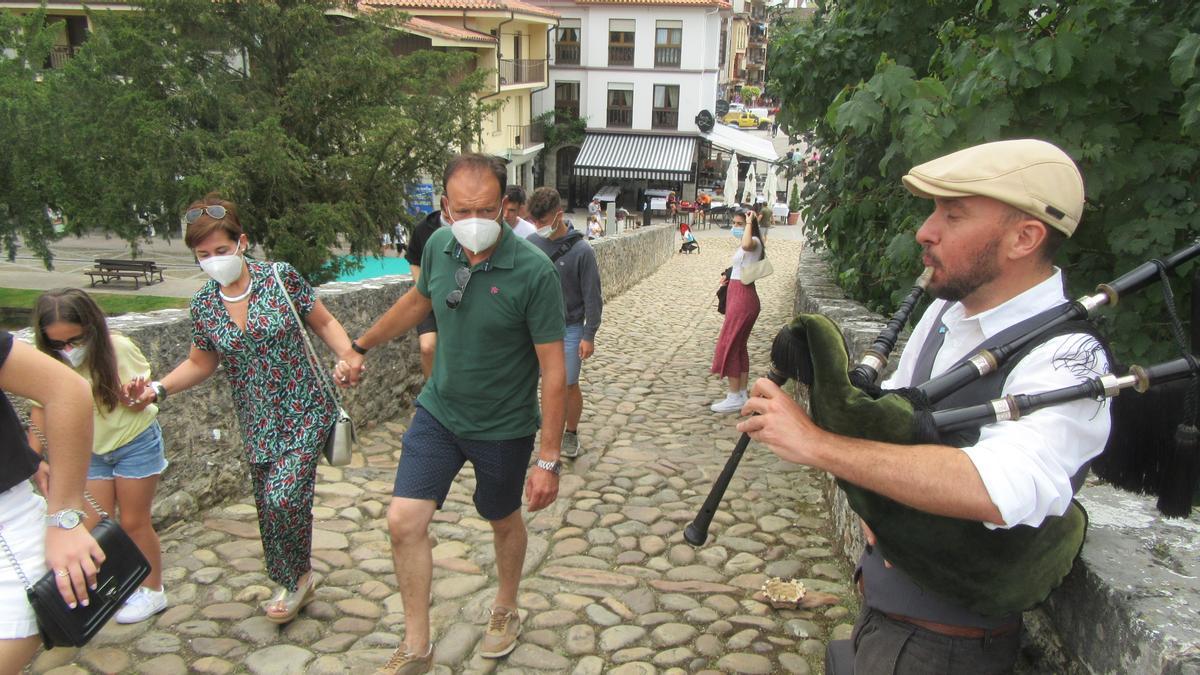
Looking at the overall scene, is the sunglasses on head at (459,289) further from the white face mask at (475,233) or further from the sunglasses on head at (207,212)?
the sunglasses on head at (207,212)

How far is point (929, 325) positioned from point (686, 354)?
802cm

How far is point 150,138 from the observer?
16031 millimetres

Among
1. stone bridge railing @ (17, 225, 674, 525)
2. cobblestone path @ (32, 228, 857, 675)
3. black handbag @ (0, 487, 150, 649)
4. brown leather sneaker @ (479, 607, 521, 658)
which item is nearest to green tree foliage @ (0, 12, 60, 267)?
stone bridge railing @ (17, 225, 674, 525)

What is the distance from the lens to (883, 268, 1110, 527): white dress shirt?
1576mm

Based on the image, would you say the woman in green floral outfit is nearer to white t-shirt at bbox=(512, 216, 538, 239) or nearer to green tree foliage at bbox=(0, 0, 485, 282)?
white t-shirt at bbox=(512, 216, 538, 239)

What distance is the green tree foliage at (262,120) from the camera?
1625 cm

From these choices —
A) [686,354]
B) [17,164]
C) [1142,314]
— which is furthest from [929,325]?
[17,164]

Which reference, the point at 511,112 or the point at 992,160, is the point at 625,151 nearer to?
the point at 511,112

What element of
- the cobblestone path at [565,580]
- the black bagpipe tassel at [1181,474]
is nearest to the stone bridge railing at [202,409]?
the cobblestone path at [565,580]

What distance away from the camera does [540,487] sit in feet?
11.0

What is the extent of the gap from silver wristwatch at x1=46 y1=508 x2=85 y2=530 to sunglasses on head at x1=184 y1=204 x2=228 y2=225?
4.94 ft

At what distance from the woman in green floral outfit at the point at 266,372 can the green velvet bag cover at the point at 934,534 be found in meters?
2.46

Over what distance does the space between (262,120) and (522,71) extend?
75.4 feet

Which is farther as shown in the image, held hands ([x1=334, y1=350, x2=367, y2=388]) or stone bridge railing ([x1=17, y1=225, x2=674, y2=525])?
stone bridge railing ([x1=17, y1=225, x2=674, y2=525])
